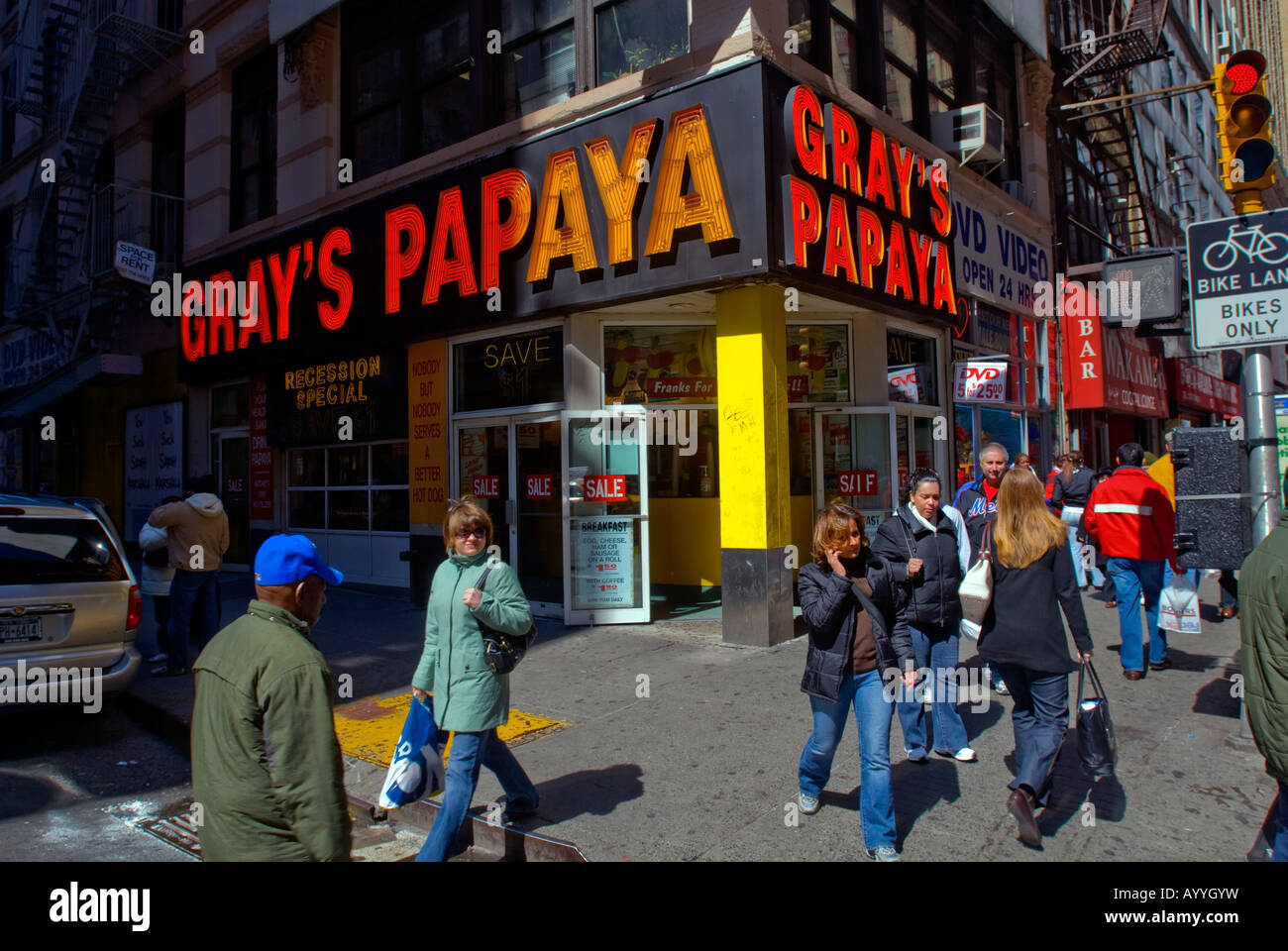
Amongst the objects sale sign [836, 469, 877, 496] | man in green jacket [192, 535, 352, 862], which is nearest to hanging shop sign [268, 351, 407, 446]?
sale sign [836, 469, 877, 496]

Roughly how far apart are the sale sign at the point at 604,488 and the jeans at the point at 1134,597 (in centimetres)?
480

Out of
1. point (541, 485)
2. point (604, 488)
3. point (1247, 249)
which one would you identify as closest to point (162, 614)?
point (541, 485)

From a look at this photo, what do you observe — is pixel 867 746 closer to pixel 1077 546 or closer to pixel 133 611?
pixel 133 611

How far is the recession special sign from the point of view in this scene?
7.92 meters

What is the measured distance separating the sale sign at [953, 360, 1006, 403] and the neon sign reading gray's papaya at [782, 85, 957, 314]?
3.40ft

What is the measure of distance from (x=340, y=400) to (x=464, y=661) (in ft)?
30.0

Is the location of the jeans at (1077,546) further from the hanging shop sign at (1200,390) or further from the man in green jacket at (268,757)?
the hanging shop sign at (1200,390)

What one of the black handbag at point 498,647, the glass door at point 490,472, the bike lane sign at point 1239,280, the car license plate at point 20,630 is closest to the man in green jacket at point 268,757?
the black handbag at point 498,647

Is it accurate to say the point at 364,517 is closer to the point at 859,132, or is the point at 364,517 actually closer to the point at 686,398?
the point at 686,398

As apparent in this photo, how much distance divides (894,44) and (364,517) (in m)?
9.94

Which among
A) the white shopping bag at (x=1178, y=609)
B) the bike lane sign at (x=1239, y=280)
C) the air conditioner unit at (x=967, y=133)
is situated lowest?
the white shopping bag at (x=1178, y=609)

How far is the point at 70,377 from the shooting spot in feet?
52.1

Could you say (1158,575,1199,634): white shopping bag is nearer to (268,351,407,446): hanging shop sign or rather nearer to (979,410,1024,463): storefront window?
(979,410,1024,463): storefront window

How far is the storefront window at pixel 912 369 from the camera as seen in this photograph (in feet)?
34.4
